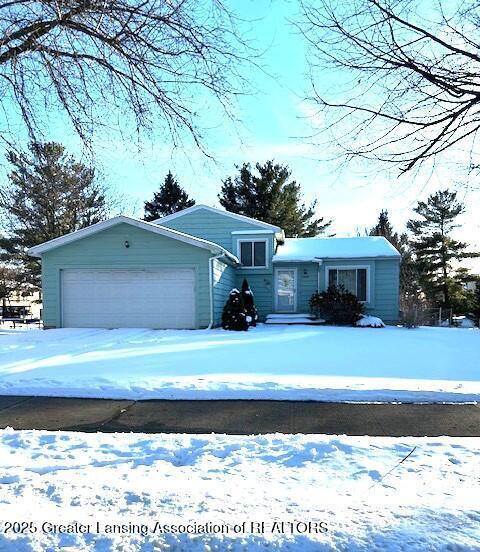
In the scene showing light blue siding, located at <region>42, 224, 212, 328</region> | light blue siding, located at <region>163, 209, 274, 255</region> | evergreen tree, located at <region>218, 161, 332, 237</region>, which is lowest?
light blue siding, located at <region>42, 224, 212, 328</region>

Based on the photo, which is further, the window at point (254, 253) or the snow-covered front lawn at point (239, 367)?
the window at point (254, 253)

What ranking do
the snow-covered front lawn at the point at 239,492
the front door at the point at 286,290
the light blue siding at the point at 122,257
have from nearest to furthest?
the snow-covered front lawn at the point at 239,492 < the light blue siding at the point at 122,257 < the front door at the point at 286,290

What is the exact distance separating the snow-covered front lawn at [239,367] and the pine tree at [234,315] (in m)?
1.83

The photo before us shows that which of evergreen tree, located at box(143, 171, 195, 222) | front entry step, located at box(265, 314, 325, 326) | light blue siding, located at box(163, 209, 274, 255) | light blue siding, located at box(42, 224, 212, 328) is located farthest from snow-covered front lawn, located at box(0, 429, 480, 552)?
evergreen tree, located at box(143, 171, 195, 222)

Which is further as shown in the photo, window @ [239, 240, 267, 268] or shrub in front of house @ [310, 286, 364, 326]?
window @ [239, 240, 267, 268]

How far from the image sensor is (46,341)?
12141mm

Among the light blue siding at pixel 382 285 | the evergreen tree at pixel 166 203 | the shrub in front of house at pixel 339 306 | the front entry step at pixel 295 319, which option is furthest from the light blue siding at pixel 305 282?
the evergreen tree at pixel 166 203

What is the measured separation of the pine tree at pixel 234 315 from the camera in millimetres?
15094

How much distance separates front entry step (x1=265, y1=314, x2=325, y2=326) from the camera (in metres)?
17.7

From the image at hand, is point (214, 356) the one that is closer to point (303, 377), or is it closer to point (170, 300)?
point (303, 377)

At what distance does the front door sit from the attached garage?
4.64 meters

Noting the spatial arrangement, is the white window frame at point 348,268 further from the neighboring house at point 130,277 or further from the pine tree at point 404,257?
the pine tree at point 404,257

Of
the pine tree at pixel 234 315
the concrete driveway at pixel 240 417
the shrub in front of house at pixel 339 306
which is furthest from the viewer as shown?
the shrub in front of house at pixel 339 306

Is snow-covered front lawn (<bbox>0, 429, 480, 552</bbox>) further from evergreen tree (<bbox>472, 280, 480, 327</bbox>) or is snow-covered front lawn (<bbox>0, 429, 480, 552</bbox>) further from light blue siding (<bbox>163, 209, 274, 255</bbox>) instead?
evergreen tree (<bbox>472, 280, 480, 327</bbox>)
